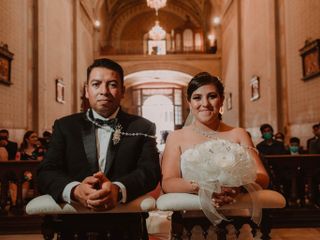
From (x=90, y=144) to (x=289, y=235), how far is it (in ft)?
12.4

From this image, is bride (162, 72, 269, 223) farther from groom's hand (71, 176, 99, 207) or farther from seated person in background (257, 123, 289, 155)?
seated person in background (257, 123, 289, 155)

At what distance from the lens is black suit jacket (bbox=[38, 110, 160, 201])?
2.29m

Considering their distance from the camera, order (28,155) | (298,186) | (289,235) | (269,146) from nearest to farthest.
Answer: (289,235), (298,186), (28,155), (269,146)

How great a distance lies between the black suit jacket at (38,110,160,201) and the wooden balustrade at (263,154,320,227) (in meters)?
3.80

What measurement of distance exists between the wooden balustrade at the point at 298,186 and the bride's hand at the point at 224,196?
151 inches

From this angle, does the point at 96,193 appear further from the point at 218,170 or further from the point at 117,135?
the point at 218,170

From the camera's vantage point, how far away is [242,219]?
237cm

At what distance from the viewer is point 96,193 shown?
6.50 feet

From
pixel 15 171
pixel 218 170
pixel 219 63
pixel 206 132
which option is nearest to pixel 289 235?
pixel 206 132

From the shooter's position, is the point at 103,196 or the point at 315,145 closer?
the point at 103,196

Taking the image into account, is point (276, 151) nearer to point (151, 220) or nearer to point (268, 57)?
point (151, 220)

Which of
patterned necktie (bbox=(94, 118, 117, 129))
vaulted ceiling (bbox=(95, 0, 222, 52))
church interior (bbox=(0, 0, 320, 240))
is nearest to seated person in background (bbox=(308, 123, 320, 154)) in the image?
church interior (bbox=(0, 0, 320, 240))

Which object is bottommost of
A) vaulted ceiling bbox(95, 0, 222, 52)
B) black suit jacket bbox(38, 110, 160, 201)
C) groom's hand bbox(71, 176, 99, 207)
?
groom's hand bbox(71, 176, 99, 207)

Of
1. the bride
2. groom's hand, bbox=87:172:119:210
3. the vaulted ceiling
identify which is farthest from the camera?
the vaulted ceiling
